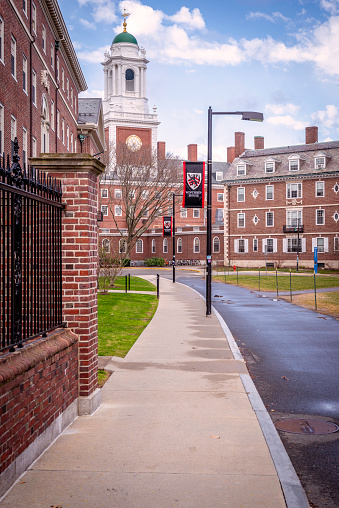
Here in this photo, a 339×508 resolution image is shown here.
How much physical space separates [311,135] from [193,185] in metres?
59.1

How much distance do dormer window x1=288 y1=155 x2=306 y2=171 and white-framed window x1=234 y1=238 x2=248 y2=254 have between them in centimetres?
1059

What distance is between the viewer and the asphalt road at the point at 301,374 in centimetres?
574

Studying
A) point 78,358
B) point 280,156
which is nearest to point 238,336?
point 78,358

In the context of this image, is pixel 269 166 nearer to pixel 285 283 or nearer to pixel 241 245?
pixel 241 245

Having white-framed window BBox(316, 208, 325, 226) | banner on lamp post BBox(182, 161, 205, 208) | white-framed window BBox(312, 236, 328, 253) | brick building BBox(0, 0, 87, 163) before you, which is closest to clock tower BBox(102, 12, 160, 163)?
white-framed window BBox(316, 208, 325, 226)

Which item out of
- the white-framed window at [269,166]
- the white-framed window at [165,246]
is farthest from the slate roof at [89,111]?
the white-framed window at [165,246]

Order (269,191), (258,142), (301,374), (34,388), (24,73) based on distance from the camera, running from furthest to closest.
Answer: (258,142)
(269,191)
(24,73)
(301,374)
(34,388)

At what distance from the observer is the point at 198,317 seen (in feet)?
61.5

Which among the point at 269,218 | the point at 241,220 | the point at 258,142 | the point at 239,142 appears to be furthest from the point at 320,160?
the point at 239,142

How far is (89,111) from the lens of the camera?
51.7 m

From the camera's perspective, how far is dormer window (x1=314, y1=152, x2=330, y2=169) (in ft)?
224

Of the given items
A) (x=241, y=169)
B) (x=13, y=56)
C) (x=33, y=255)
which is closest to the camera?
(x=33, y=255)

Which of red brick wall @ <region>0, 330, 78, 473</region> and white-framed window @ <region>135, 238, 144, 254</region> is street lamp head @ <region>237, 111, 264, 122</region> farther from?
white-framed window @ <region>135, 238, 144, 254</region>

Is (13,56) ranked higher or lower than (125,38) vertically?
lower
